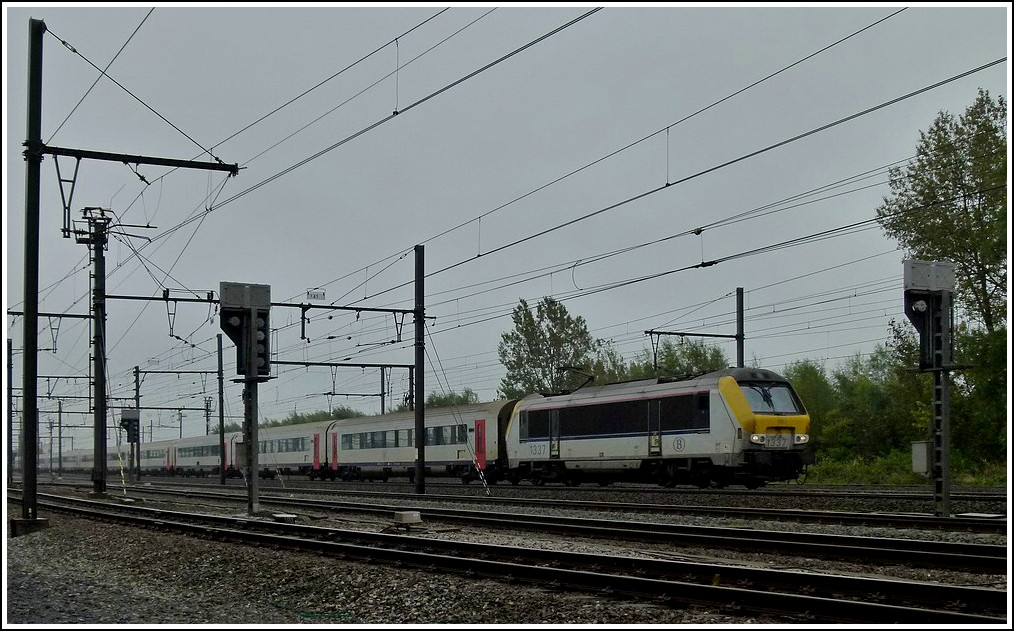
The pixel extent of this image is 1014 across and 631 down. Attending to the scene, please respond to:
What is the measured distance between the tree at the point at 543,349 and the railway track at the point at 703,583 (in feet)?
173

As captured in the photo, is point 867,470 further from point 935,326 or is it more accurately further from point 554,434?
point 935,326

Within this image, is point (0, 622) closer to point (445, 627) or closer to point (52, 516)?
point (445, 627)

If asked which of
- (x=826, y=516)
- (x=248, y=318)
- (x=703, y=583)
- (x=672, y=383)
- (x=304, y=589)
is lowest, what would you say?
(x=826, y=516)

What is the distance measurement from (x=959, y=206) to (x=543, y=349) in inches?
1450

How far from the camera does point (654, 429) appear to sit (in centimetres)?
2741

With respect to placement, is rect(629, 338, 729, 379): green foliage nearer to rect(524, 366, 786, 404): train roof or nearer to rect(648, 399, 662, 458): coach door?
rect(524, 366, 786, 404): train roof

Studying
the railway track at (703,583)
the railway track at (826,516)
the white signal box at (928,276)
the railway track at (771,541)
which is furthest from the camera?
the white signal box at (928,276)

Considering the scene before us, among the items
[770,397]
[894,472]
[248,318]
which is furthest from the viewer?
[894,472]

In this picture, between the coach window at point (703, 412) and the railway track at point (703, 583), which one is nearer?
the railway track at point (703, 583)

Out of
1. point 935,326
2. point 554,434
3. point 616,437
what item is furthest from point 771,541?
point 554,434

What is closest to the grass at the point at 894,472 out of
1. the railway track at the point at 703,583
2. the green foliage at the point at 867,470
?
the green foliage at the point at 867,470

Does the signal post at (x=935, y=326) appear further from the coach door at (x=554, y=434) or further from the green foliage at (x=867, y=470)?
the green foliage at (x=867, y=470)

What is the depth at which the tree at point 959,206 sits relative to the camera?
108 feet

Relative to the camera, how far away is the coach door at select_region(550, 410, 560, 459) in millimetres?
32062
